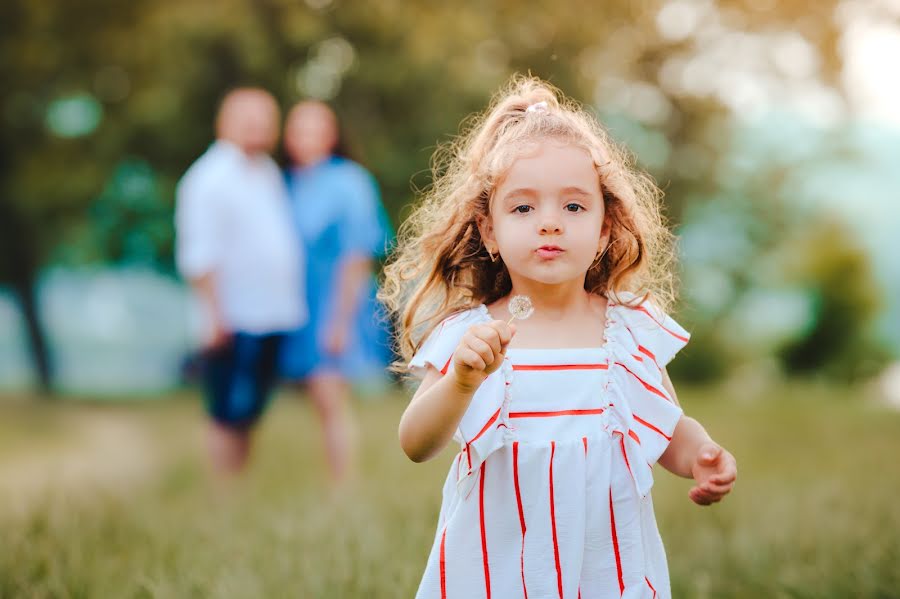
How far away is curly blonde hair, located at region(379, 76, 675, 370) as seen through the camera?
209 centimetres

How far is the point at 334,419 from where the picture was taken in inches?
197

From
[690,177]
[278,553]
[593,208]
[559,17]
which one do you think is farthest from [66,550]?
[690,177]

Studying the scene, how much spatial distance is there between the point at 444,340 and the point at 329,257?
11.0 feet

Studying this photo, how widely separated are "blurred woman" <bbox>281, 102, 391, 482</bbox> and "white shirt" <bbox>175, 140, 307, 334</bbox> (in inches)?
10.9

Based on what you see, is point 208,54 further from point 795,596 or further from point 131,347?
point 795,596

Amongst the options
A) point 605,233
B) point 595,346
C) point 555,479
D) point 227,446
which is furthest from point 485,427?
point 227,446

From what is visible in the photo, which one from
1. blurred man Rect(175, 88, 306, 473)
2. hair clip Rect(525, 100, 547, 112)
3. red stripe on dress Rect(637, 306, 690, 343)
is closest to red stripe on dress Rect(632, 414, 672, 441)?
red stripe on dress Rect(637, 306, 690, 343)

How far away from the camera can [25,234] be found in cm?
1441

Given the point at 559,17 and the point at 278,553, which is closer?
the point at 278,553

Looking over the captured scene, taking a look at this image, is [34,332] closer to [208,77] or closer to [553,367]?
[208,77]

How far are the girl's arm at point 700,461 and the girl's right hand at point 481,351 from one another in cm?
51

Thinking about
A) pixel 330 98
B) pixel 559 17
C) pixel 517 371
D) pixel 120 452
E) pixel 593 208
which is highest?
pixel 559 17

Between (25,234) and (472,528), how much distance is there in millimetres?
14035

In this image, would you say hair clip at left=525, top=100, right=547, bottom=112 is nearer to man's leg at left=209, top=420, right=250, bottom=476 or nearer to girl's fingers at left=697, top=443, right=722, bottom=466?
girl's fingers at left=697, top=443, right=722, bottom=466
